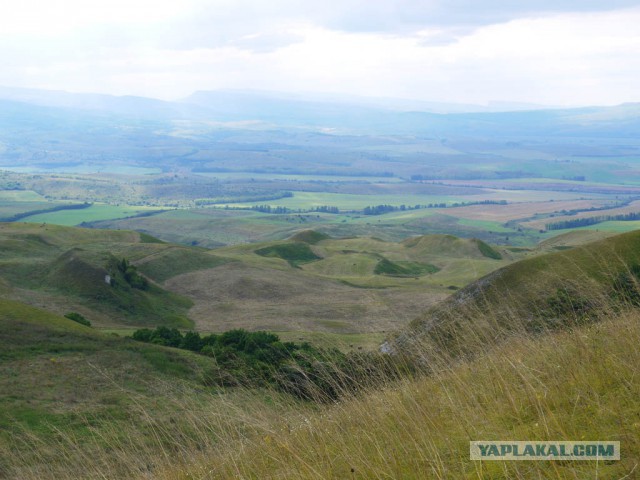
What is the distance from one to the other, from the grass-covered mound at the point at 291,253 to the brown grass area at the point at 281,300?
22757 millimetres

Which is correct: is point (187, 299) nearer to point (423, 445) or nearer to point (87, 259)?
point (87, 259)

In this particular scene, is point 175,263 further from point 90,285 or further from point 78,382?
point 78,382

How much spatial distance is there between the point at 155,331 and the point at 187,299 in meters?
30.1

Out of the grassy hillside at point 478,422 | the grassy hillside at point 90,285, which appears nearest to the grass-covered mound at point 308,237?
the grassy hillside at point 90,285

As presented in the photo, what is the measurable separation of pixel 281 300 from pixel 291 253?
46.2 m

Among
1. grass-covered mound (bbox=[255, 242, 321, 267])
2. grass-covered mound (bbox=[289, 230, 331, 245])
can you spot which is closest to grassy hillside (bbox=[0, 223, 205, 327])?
grass-covered mound (bbox=[255, 242, 321, 267])

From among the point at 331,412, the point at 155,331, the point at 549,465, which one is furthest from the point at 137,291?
the point at 549,465

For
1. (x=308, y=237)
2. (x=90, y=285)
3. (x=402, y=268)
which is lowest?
(x=402, y=268)

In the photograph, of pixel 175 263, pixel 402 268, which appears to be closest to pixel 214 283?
pixel 175 263

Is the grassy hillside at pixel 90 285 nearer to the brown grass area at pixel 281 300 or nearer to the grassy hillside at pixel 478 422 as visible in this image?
the brown grass area at pixel 281 300

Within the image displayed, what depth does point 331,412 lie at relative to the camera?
10969mm

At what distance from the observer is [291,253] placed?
405 ft

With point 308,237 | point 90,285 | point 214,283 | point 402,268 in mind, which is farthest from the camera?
point 308,237

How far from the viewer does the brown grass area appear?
63.7 meters
